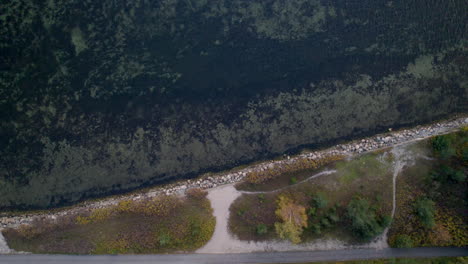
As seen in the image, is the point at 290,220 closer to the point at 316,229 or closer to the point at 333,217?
the point at 316,229

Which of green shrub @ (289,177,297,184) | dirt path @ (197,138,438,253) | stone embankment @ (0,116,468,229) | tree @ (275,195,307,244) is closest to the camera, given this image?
tree @ (275,195,307,244)

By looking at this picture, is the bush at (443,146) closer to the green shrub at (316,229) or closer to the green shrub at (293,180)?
the green shrub at (316,229)

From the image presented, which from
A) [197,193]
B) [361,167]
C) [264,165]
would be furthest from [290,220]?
[197,193]

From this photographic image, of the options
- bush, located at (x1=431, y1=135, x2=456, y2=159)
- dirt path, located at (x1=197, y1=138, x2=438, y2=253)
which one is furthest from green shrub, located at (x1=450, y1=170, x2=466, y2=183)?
dirt path, located at (x1=197, y1=138, x2=438, y2=253)

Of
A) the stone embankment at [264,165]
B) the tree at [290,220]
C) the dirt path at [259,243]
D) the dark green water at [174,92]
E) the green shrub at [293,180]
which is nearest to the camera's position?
the tree at [290,220]

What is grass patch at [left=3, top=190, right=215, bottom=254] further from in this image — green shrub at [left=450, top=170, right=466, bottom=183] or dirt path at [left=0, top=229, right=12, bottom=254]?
green shrub at [left=450, top=170, right=466, bottom=183]

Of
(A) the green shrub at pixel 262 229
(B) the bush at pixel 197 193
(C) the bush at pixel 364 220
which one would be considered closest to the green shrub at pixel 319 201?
(C) the bush at pixel 364 220

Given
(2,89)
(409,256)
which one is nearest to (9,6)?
(2,89)
